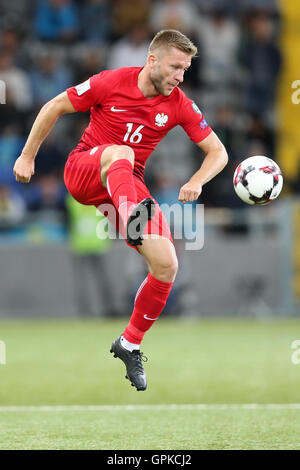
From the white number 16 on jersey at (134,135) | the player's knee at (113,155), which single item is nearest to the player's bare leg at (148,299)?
the player's knee at (113,155)

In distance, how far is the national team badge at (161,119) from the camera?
618 centimetres

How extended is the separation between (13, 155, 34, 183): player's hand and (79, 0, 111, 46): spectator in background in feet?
34.0

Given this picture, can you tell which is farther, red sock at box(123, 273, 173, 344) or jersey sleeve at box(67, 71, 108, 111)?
jersey sleeve at box(67, 71, 108, 111)

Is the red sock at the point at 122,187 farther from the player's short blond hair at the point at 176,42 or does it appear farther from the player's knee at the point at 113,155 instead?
the player's short blond hair at the point at 176,42

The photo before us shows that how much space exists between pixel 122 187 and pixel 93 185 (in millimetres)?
482

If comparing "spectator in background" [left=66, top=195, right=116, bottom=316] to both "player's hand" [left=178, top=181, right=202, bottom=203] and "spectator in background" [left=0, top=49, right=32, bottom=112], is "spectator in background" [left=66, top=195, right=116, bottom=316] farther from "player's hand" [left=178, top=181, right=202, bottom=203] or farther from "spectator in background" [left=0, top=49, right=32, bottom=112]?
"player's hand" [left=178, top=181, right=202, bottom=203]

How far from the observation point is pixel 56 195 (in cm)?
1373

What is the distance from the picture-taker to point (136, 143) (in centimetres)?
625

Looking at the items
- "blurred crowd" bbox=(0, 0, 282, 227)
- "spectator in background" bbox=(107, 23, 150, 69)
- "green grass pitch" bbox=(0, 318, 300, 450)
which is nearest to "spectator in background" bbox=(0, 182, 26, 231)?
"blurred crowd" bbox=(0, 0, 282, 227)

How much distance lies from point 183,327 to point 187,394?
200 inches

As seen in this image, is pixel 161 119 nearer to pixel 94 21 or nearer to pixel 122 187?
pixel 122 187

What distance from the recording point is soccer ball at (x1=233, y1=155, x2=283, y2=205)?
6.05 meters
